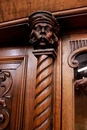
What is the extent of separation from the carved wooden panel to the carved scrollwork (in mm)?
240

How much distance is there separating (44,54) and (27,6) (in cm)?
24

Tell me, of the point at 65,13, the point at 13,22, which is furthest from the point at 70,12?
the point at 13,22

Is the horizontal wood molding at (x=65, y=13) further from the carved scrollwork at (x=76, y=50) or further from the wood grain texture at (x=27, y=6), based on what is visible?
the carved scrollwork at (x=76, y=50)

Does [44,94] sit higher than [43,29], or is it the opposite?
[43,29]

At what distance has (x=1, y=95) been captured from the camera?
85 centimetres

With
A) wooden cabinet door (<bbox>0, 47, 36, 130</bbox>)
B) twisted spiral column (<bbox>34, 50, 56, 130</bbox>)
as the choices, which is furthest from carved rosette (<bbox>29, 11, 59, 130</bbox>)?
wooden cabinet door (<bbox>0, 47, 36, 130</bbox>)

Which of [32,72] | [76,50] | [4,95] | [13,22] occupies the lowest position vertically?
[4,95]

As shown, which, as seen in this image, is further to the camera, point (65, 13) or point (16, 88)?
point (16, 88)

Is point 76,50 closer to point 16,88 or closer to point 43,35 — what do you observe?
point 43,35

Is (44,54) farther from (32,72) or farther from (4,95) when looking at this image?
(4,95)

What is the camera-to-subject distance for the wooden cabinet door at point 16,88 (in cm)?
78

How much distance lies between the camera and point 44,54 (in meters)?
0.73

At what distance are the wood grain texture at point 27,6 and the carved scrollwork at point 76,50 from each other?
0.17 meters

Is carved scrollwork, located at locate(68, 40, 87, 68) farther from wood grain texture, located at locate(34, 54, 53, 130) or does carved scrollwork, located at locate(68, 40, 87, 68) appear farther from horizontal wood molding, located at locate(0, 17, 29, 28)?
horizontal wood molding, located at locate(0, 17, 29, 28)
